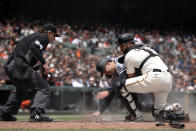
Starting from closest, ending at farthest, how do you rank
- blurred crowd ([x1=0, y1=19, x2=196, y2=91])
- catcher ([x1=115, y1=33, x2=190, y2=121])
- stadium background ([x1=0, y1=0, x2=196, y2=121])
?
1. catcher ([x1=115, y1=33, x2=190, y2=121])
2. stadium background ([x1=0, y1=0, x2=196, y2=121])
3. blurred crowd ([x1=0, y1=19, x2=196, y2=91])

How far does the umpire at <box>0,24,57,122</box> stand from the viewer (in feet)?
22.0

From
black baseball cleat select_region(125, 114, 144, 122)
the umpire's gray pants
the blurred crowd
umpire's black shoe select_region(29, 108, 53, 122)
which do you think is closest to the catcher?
black baseball cleat select_region(125, 114, 144, 122)

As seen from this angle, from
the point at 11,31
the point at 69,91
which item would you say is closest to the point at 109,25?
the point at 11,31

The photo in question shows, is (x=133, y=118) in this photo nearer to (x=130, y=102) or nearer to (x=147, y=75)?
(x=130, y=102)

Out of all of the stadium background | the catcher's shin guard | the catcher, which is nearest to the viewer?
the catcher

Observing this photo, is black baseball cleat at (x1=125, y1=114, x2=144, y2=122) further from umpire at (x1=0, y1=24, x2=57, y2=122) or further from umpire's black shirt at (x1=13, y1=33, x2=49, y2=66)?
umpire's black shirt at (x1=13, y1=33, x2=49, y2=66)

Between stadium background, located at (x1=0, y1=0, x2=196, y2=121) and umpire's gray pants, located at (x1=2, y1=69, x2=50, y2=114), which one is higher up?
stadium background, located at (x1=0, y1=0, x2=196, y2=121)

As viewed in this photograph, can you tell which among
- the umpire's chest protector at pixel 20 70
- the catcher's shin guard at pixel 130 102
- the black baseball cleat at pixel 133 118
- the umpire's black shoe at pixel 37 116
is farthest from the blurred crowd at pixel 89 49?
the catcher's shin guard at pixel 130 102

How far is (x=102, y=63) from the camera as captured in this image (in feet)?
23.6

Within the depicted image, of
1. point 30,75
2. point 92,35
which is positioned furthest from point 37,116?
point 92,35

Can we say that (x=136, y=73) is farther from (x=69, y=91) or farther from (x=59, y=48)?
(x=59, y=48)

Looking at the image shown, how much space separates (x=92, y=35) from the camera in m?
20.3

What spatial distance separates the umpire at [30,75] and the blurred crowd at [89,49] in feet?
22.0

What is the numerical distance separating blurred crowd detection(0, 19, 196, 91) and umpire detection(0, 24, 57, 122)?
6714 mm
